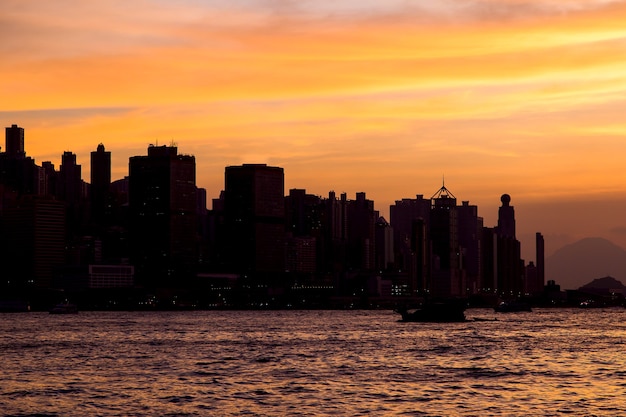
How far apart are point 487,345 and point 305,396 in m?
68.8

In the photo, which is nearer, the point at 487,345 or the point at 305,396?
the point at 305,396

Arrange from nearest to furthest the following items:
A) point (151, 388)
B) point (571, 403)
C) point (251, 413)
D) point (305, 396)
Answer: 1. point (251, 413)
2. point (571, 403)
3. point (305, 396)
4. point (151, 388)

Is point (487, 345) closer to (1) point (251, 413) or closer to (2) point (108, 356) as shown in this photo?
(2) point (108, 356)

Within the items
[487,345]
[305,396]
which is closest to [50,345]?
[487,345]

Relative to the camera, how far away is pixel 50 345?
144 metres

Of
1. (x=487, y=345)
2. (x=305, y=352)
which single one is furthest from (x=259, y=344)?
(x=487, y=345)

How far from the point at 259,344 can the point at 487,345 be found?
29.9 metres

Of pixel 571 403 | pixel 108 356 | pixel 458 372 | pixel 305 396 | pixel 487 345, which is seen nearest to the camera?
pixel 571 403

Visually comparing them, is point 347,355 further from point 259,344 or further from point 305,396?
point 305,396

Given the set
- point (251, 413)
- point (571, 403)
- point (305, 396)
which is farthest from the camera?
point (305, 396)

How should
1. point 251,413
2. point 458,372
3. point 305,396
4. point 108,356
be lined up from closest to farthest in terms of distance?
point 251,413, point 305,396, point 458,372, point 108,356

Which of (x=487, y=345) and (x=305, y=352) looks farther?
(x=487, y=345)

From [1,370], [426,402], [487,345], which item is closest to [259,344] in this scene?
[487,345]

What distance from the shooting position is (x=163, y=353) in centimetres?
12350
